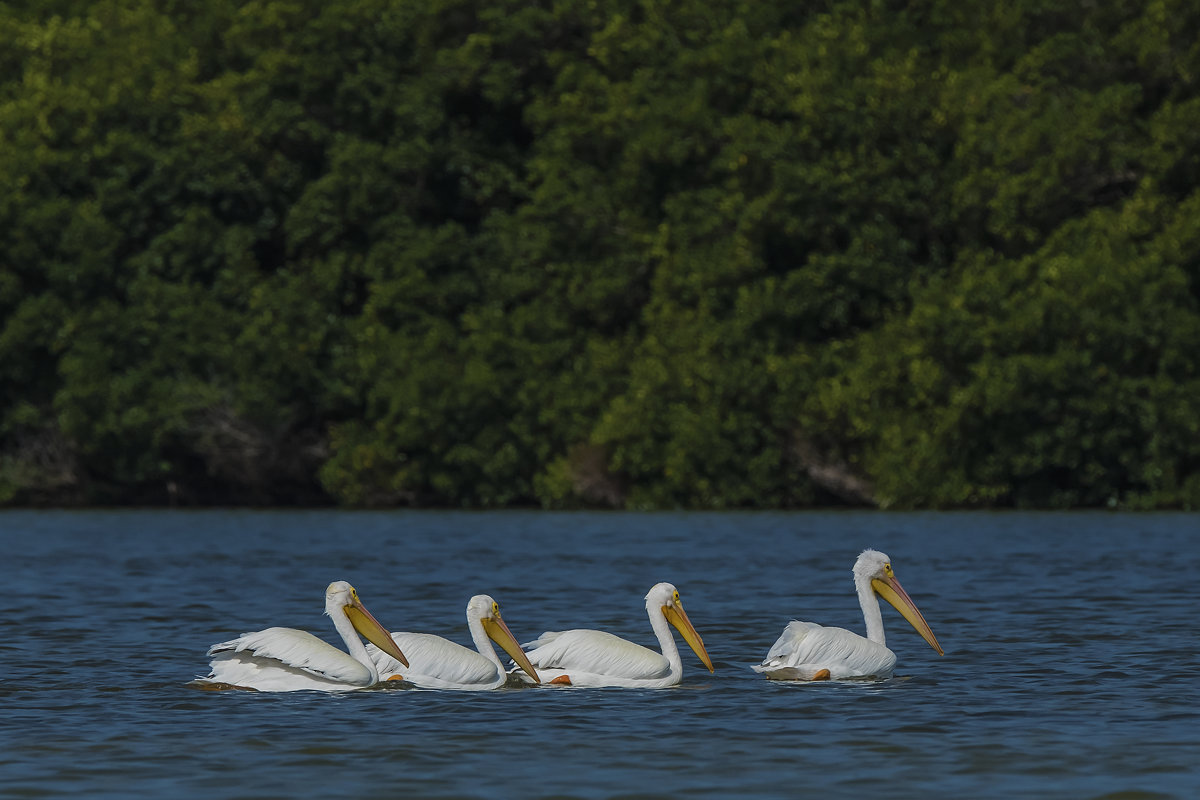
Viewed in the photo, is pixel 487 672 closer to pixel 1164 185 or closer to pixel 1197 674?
pixel 1197 674

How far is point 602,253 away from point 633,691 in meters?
34.3

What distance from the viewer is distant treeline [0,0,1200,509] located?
43.1 m

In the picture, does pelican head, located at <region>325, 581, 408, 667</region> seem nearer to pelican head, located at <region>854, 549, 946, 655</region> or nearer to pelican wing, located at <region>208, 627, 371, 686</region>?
pelican wing, located at <region>208, 627, 371, 686</region>

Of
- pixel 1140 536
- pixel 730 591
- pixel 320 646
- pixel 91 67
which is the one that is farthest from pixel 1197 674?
pixel 91 67

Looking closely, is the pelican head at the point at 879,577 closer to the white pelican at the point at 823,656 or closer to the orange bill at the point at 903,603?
the orange bill at the point at 903,603

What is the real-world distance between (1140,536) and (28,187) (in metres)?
27.5

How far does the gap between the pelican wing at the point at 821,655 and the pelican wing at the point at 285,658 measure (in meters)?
2.96

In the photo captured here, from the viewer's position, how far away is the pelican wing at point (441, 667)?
15.6 meters

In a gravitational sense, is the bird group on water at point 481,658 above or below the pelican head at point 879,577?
below

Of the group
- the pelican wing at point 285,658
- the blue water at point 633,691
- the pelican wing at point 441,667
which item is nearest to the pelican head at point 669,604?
the blue water at point 633,691

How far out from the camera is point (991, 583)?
2505 cm

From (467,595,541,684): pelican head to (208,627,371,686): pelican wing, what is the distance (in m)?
1.13

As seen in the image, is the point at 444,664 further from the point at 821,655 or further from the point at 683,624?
the point at 821,655

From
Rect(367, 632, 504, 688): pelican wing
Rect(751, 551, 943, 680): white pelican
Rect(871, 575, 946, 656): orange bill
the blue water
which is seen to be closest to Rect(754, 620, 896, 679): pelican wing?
Rect(751, 551, 943, 680): white pelican
